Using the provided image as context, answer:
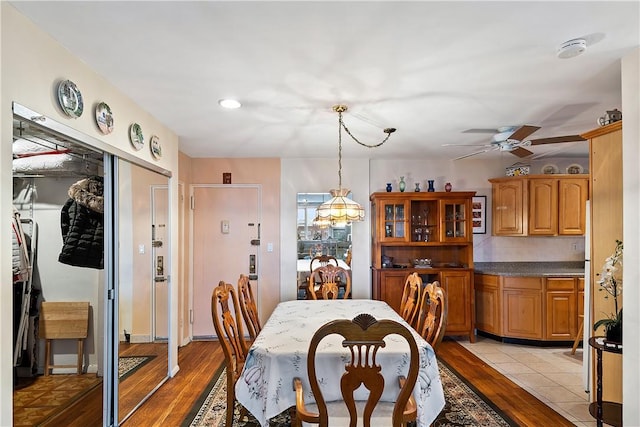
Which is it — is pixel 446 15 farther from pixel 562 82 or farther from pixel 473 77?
pixel 562 82

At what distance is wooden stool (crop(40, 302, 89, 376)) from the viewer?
2168 mm

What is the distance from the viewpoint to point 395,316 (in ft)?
10.5

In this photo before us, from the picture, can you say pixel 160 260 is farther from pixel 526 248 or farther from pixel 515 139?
pixel 526 248

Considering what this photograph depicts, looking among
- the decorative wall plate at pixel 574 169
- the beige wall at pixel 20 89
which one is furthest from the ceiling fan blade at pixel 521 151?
the beige wall at pixel 20 89

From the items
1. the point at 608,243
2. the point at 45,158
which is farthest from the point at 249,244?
the point at 608,243

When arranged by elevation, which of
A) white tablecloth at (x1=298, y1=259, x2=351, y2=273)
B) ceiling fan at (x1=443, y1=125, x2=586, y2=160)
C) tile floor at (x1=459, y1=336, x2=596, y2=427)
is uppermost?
ceiling fan at (x1=443, y1=125, x2=586, y2=160)

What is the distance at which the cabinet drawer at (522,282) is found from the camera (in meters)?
4.64

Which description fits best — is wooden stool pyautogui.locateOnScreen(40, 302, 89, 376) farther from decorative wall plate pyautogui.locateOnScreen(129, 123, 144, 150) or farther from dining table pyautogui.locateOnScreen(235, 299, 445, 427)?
decorative wall plate pyautogui.locateOnScreen(129, 123, 144, 150)

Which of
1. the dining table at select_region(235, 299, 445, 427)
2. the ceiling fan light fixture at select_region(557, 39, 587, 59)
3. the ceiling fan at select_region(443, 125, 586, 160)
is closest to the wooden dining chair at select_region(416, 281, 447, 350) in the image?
the dining table at select_region(235, 299, 445, 427)

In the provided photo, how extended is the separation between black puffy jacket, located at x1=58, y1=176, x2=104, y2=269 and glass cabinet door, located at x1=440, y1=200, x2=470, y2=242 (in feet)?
12.3

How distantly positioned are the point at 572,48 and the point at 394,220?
3.14 m

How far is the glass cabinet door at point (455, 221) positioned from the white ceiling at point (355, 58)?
152cm

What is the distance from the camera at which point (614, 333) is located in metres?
2.45

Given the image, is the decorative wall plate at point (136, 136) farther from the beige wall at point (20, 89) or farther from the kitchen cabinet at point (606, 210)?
the kitchen cabinet at point (606, 210)
